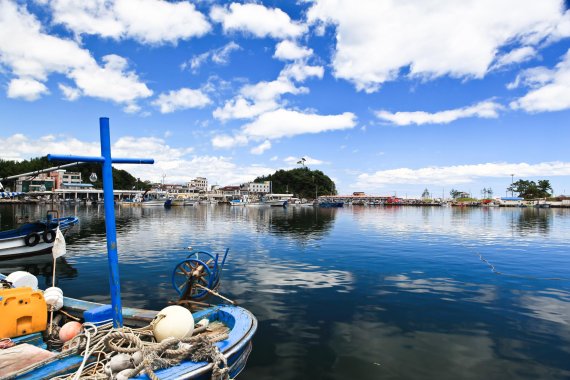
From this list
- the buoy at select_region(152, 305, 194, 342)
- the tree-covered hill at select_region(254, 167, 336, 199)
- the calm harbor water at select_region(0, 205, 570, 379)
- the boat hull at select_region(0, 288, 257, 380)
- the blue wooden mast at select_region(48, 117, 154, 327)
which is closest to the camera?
the boat hull at select_region(0, 288, 257, 380)

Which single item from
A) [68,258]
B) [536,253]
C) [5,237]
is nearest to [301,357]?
[68,258]

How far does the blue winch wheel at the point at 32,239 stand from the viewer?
72.2 feet

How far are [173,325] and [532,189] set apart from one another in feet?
763

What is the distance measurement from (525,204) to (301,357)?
721 ft

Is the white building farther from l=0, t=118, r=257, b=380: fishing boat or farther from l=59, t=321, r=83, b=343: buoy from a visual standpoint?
l=59, t=321, r=83, b=343: buoy

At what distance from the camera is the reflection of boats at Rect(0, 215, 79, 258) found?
21.7 m

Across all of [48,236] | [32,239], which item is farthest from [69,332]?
[48,236]

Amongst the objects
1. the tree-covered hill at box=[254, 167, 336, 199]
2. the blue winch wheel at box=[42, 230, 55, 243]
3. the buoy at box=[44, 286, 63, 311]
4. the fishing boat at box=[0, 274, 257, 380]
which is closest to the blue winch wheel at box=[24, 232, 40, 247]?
the blue winch wheel at box=[42, 230, 55, 243]

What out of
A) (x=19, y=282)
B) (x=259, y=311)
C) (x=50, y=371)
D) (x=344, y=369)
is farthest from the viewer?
(x=259, y=311)

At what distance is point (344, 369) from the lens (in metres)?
8.18

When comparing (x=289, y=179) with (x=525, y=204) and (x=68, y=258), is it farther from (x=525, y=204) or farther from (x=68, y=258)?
(x=68, y=258)

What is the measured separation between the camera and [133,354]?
5605mm

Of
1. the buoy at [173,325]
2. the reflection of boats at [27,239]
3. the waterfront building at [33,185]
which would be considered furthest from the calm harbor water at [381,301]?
the waterfront building at [33,185]

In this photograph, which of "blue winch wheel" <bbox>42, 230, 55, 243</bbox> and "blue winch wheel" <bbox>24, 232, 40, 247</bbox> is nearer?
"blue winch wheel" <bbox>24, 232, 40, 247</bbox>
